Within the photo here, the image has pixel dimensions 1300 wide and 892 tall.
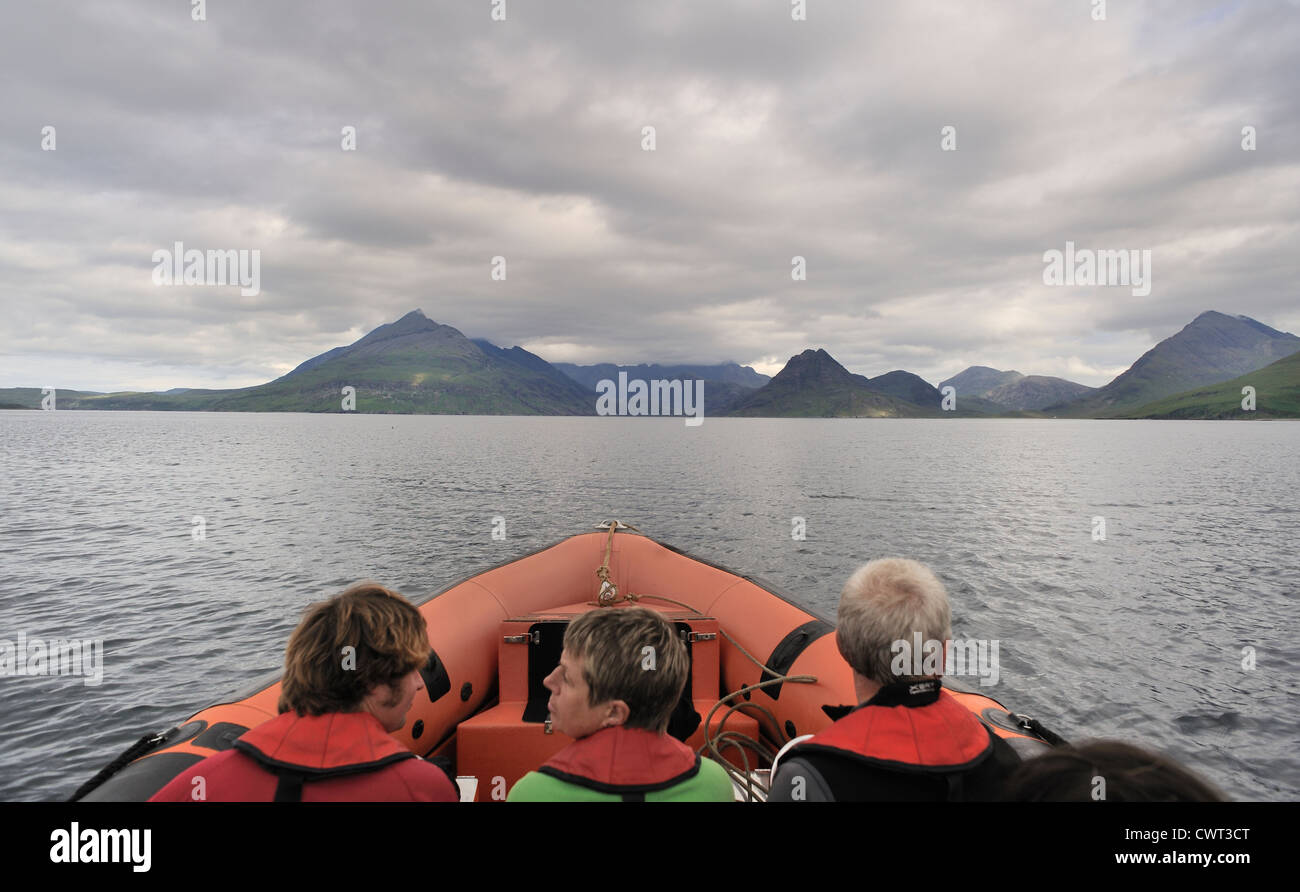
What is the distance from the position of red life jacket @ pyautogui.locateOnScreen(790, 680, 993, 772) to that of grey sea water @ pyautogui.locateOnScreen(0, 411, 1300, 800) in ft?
23.0

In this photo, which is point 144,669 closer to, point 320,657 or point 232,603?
point 232,603

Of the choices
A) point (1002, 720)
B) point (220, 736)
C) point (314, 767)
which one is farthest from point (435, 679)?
point (1002, 720)

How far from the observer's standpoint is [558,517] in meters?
24.2

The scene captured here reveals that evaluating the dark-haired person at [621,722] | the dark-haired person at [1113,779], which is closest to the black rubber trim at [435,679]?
the dark-haired person at [621,722]

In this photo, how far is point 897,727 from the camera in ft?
7.70

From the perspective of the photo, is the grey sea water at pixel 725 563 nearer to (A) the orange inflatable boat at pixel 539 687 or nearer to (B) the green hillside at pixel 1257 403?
(A) the orange inflatable boat at pixel 539 687

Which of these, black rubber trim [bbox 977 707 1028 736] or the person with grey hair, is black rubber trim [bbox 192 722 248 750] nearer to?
the person with grey hair

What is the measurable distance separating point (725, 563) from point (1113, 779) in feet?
56.4

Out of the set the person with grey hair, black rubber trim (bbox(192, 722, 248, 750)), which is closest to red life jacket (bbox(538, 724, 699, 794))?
the person with grey hair

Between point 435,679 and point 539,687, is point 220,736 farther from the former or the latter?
point 539,687

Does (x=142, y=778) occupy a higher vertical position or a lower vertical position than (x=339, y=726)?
lower

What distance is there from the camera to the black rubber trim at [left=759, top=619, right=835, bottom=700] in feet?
18.1
